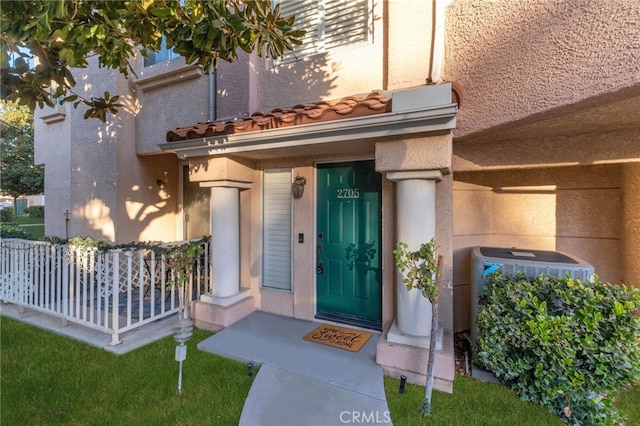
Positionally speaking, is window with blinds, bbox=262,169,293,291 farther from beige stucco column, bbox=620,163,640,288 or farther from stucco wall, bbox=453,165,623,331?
beige stucco column, bbox=620,163,640,288

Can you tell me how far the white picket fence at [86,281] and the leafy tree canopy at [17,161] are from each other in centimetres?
1689

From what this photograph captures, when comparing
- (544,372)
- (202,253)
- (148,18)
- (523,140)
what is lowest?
(544,372)

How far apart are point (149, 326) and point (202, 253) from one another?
1629mm

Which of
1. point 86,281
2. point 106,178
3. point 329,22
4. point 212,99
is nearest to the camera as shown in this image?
point 86,281

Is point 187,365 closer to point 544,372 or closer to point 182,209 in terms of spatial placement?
point 544,372

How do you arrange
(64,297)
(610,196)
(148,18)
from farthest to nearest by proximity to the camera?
(64,297)
(610,196)
(148,18)

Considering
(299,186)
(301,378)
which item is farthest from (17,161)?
(301,378)

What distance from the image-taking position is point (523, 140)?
454cm

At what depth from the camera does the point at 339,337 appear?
196 inches

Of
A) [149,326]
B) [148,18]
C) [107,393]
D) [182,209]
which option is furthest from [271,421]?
[182,209]

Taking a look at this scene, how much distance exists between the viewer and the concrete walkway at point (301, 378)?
330 cm

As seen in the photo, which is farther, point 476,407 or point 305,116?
point 305,116

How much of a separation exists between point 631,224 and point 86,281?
904 centimetres

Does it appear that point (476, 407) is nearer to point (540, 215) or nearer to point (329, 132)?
point (540, 215)
